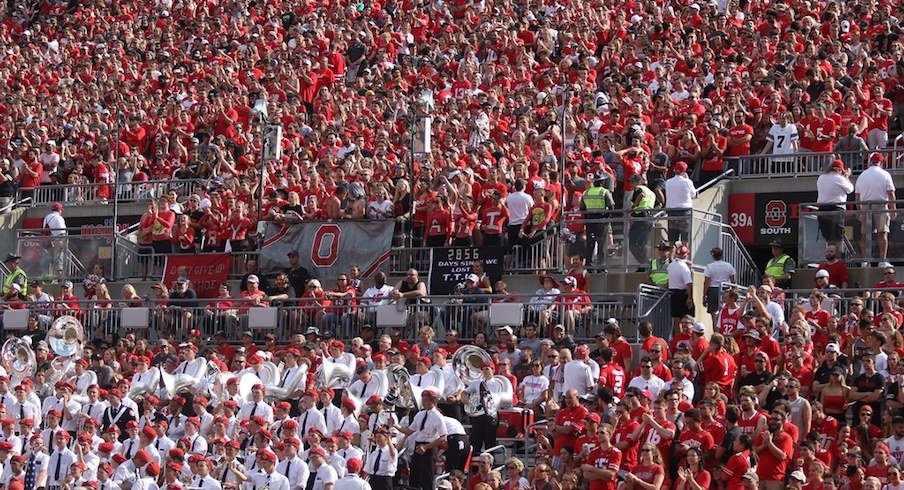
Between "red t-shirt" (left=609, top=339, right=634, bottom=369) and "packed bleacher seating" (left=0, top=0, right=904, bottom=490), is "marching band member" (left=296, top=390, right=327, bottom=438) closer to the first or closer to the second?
"packed bleacher seating" (left=0, top=0, right=904, bottom=490)

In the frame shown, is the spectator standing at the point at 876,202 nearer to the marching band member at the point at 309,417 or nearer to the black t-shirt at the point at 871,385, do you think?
the black t-shirt at the point at 871,385

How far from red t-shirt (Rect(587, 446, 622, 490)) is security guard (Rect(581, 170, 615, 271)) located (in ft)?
20.5

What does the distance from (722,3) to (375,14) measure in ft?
23.4

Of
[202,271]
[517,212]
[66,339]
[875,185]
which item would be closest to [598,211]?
[517,212]

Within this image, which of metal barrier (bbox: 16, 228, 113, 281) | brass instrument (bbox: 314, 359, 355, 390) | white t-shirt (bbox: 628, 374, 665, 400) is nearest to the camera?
white t-shirt (bbox: 628, 374, 665, 400)

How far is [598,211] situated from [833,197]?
2.87m

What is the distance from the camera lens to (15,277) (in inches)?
1133

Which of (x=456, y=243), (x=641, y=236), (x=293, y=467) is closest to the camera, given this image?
(x=293, y=467)

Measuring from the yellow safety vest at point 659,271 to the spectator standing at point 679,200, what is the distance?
1.00 ft

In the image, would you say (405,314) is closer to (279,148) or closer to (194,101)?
(279,148)

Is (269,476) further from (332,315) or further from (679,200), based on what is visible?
(679,200)

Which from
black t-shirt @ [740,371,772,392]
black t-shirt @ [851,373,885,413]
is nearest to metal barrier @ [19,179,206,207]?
black t-shirt @ [740,371,772,392]

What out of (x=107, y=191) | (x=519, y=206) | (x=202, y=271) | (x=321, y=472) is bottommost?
(x=321, y=472)

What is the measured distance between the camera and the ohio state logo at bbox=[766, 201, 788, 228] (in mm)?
26406
